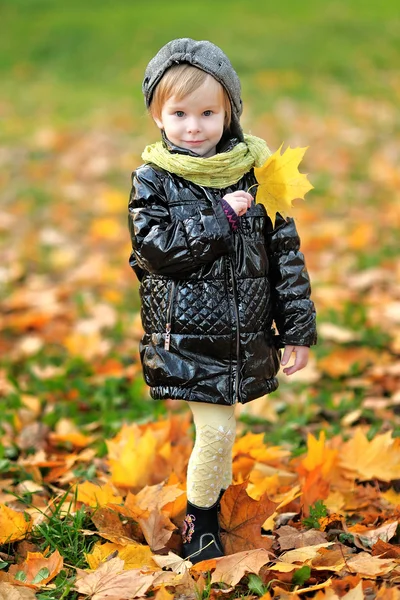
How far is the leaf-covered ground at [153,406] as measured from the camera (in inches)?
95.7

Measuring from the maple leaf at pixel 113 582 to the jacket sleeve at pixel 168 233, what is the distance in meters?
0.88

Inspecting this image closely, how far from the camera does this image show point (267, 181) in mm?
2463

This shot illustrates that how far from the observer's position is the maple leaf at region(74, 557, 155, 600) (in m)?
2.26

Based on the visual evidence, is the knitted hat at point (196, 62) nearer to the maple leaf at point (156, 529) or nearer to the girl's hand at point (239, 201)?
the girl's hand at point (239, 201)

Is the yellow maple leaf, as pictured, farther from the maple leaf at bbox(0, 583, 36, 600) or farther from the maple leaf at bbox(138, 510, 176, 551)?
the maple leaf at bbox(0, 583, 36, 600)

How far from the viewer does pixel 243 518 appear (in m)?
2.59

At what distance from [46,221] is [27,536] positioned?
4315 millimetres

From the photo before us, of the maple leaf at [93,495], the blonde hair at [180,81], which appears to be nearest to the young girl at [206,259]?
the blonde hair at [180,81]

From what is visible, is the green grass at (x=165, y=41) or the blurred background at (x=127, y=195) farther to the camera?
the green grass at (x=165, y=41)

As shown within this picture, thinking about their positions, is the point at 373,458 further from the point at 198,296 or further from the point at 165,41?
the point at 165,41

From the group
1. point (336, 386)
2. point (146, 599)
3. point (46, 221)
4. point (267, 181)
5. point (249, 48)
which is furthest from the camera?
point (249, 48)

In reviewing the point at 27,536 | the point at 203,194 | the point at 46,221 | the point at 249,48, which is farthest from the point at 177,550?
the point at 249,48

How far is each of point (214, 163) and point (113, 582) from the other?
1.25 metres

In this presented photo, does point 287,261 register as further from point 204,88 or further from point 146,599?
point 146,599
